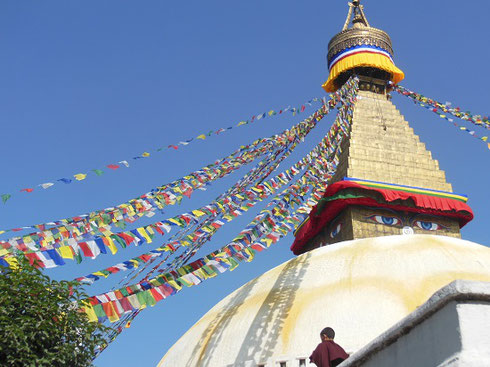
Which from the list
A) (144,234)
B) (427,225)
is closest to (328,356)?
(144,234)

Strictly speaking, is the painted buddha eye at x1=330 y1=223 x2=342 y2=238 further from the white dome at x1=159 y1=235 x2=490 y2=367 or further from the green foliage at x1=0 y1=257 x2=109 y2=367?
the green foliage at x1=0 y1=257 x2=109 y2=367

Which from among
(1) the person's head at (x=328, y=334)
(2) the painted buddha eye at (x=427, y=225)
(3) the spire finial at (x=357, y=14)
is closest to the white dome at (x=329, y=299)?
(1) the person's head at (x=328, y=334)

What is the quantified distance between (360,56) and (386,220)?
6863 millimetres

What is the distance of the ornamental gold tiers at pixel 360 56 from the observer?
1830cm

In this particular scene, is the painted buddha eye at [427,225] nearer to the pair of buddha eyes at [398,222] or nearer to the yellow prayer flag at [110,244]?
the pair of buddha eyes at [398,222]

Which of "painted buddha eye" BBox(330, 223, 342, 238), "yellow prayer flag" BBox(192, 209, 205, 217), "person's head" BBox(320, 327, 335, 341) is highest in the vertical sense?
"painted buddha eye" BBox(330, 223, 342, 238)

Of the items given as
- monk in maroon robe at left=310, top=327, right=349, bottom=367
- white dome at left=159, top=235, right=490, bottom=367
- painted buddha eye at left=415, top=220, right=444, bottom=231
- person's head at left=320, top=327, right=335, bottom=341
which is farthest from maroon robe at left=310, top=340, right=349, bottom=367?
painted buddha eye at left=415, top=220, right=444, bottom=231

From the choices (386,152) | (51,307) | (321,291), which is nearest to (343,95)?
(386,152)

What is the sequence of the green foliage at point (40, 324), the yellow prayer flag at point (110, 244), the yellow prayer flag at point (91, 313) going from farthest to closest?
the yellow prayer flag at point (110, 244)
the yellow prayer flag at point (91, 313)
the green foliage at point (40, 324)

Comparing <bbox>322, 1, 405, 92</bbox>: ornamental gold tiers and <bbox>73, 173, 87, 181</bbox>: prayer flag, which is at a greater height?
<bbox>322, 1, 405, 92</bbox>: ornamental gold tiers

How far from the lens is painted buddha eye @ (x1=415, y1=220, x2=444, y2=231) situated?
13.8 metres

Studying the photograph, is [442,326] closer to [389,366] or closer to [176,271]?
[389,366]

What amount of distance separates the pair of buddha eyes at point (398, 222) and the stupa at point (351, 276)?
2cm

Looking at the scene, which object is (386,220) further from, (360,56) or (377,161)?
(360,56)
